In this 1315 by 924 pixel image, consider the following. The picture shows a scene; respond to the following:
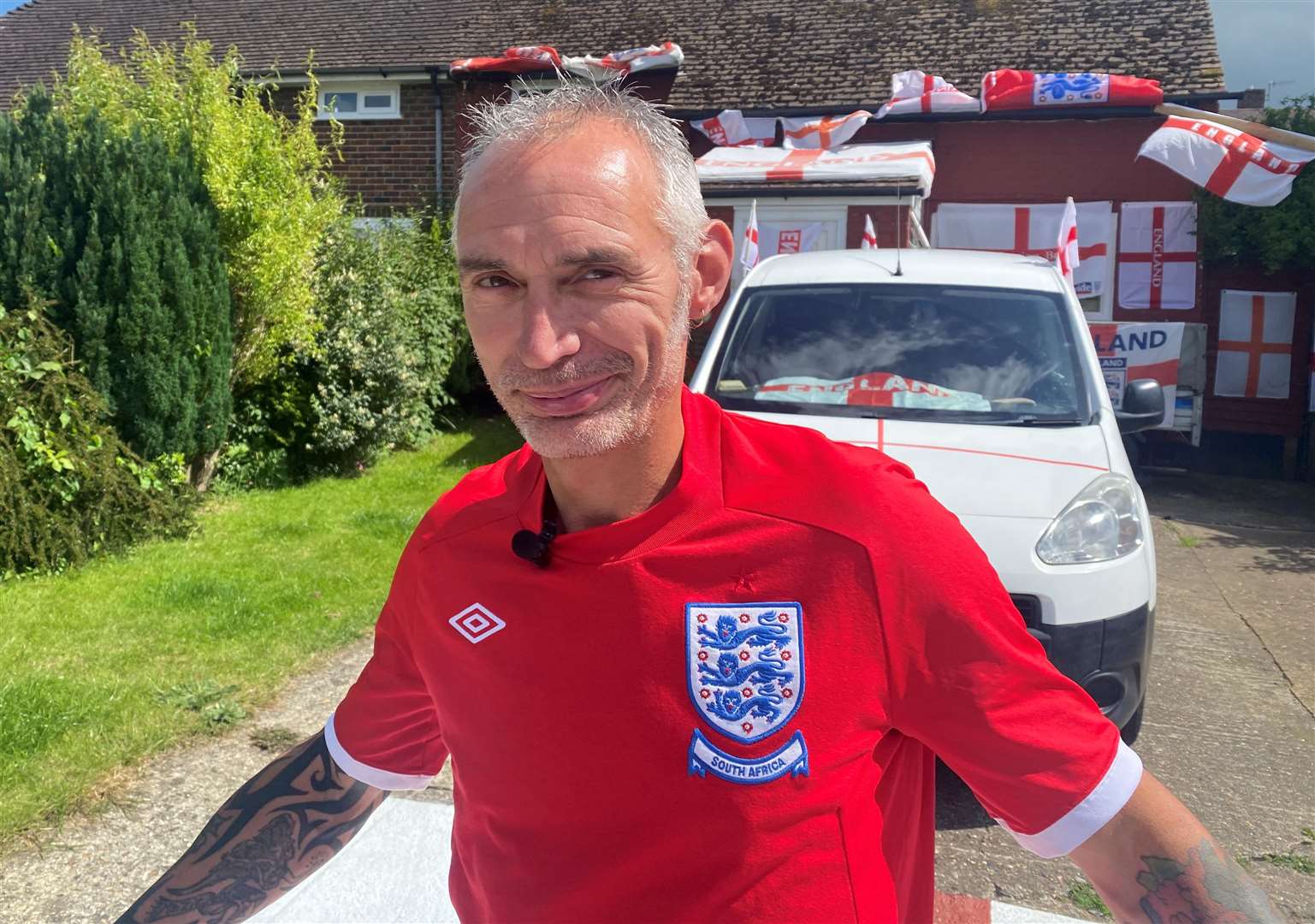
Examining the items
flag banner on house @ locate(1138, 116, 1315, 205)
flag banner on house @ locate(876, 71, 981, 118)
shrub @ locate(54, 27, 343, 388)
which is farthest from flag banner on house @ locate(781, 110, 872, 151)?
shrub @ locate(54, 27, 343, 388)

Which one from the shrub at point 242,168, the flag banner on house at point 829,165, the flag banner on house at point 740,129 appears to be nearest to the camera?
the shrub at point 242,168

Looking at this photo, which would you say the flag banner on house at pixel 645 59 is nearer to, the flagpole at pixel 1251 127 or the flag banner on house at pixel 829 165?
the flag banner on house at pixel 829 165

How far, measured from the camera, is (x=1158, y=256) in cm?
1302

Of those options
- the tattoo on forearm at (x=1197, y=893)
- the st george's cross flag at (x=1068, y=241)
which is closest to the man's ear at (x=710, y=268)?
the tattoo on forearm at (x=1197, y=893)

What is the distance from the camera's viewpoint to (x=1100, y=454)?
4.20 m

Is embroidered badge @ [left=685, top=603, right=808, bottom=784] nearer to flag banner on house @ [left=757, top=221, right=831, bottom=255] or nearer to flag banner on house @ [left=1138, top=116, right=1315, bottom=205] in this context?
flag banner on house @ [left=757, top=221, right=831, bottom=255]

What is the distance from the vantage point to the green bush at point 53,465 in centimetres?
631

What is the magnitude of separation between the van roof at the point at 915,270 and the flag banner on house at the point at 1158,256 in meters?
8.32

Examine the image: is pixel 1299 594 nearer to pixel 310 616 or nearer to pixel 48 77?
pixel 310 616

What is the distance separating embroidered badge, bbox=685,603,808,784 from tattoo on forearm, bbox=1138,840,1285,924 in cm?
42

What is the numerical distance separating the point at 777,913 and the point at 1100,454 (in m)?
3.37

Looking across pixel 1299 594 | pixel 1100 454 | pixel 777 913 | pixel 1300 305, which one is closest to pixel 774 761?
pixel 777 913

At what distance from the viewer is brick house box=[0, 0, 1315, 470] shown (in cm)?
1291

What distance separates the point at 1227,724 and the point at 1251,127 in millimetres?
9205
